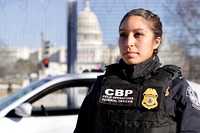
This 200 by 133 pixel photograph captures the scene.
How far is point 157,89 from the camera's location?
1734 mm

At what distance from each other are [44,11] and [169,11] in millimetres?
2660

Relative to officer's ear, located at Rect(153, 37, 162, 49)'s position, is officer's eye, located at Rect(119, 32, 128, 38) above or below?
above

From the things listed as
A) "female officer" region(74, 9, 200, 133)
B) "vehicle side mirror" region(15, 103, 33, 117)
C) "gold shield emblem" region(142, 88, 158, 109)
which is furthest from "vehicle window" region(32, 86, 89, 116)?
"gold shield emblem" region(142, 88, 158, 109)

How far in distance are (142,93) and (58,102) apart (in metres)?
4.47

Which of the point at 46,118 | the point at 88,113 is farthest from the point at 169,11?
the point at 88,113

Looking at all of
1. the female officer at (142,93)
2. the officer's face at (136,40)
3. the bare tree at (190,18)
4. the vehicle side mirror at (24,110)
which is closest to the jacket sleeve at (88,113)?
the female officer at (142,93)

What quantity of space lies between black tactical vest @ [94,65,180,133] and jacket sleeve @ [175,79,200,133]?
0.04m

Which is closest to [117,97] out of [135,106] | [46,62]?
A: [135,106]

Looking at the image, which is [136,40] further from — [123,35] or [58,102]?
[58,102]

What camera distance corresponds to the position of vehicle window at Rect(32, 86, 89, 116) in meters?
4.71

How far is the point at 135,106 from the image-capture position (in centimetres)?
175

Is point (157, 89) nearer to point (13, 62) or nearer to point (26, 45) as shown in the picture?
point (26, 45)

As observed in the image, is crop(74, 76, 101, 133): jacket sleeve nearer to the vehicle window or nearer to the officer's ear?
the officer's ear

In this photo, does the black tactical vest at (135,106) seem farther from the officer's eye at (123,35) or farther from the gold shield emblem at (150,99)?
the officer's eye at (123,35)
